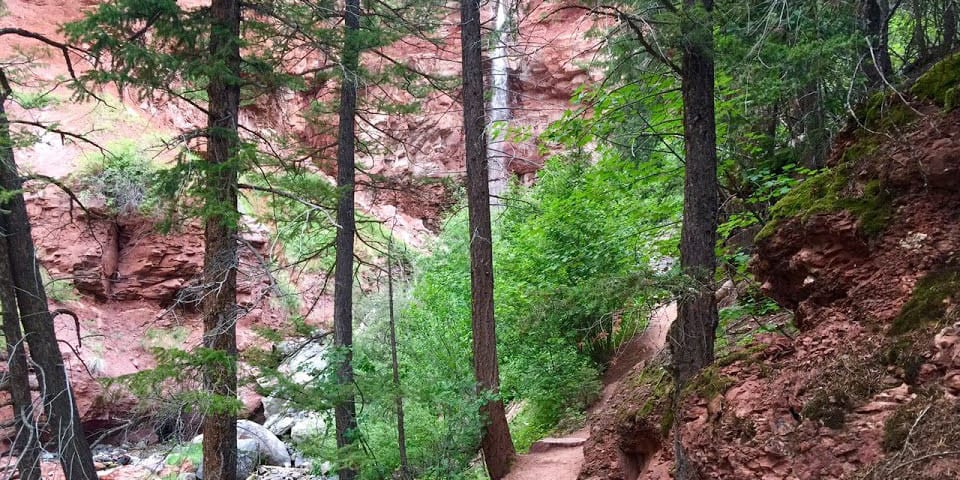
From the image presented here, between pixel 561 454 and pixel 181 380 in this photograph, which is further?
pixel 561 454

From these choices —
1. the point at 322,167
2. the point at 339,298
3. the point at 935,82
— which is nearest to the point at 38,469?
the point at 339,298

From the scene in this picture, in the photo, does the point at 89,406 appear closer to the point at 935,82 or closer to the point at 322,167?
the point at 322,167

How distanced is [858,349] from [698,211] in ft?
5.17

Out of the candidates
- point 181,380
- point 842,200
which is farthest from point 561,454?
point 842,200

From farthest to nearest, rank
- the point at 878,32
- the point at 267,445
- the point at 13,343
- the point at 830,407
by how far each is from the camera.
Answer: the point at 267,445 → the point at 13,343 → the point at 878,32 → the point at 830,407

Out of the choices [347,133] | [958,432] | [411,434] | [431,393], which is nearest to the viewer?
[958,432]

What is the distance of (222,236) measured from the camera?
20.8 ft

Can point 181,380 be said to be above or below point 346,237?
below

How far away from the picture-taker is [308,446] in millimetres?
6523

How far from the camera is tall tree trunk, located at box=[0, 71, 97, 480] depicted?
6789 mm

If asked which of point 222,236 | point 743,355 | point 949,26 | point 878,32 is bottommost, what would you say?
point 743,355

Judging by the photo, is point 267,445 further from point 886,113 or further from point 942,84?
point 942,84

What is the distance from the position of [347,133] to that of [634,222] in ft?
14.7

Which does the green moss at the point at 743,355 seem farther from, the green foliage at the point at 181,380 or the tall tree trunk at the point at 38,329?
the tall tree trunk at the point at 38,329
